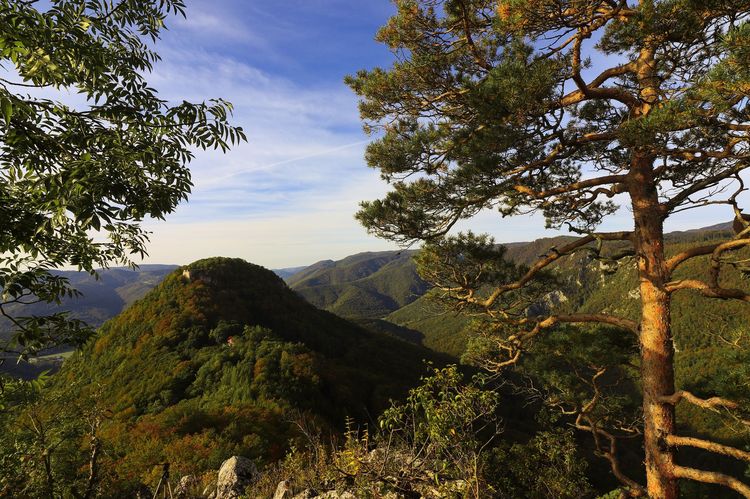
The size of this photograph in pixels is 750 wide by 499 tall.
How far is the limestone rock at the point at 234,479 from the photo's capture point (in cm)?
687

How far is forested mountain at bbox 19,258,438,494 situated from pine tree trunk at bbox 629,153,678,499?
310 inches

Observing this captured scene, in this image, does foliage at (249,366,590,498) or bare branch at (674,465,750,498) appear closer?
foliage at (249,366,590,498)

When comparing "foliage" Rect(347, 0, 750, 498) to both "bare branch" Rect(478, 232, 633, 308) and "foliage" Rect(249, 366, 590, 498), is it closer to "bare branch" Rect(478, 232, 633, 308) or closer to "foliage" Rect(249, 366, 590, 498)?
"bare branch" Rect(478, 232, 633, 308)

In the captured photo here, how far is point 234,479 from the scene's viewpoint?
7.15 meters

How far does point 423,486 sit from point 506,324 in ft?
18.7

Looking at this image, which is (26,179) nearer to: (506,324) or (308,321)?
(506,324)

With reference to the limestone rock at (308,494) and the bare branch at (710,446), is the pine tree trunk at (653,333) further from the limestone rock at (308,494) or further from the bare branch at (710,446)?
the limestone rock at (308,494)

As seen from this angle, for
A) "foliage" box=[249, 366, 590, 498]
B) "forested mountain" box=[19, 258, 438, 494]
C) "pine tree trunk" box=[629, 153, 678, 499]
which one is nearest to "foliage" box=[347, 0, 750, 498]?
"pine tree trunk" box=[629, 153, 678, 499]

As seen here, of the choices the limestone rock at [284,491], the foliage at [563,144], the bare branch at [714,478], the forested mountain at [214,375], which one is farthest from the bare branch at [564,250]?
the forested mountain at [214,375]

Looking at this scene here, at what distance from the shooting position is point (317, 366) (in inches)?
1063

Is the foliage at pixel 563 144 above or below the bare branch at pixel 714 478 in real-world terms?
above

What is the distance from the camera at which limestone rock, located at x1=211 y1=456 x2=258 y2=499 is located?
6.87 metres

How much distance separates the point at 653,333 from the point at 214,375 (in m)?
25.6

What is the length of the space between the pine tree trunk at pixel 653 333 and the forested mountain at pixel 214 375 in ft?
25.9
